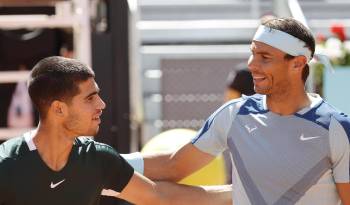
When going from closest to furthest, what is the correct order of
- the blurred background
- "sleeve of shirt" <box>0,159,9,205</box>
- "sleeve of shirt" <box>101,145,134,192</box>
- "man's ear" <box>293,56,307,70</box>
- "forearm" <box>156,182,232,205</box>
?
"sleeve of shirt" <box>0,159,9,205</box>
"sleeve of shirt" <box>101,145,134,192</box>
"man's ear" <box>293,56,307,70</box>
"forearm" <box>156,182,232,205</box>
the blurred background

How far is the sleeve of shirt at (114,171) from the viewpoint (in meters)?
3.54

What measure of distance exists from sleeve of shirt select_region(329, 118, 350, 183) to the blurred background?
119cm

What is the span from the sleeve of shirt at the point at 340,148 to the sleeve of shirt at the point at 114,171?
825 millimetres

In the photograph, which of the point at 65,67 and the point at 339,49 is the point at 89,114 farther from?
the point at 339,49

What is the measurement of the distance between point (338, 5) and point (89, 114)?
8767 mm

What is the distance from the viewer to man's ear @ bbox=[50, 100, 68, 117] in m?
3.47

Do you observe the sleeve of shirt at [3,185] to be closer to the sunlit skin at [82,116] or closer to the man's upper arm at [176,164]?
the sunlit skin at [82,116]

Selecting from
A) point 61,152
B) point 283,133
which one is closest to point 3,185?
point 61,152

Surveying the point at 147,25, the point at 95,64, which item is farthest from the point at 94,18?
the point at 147,25

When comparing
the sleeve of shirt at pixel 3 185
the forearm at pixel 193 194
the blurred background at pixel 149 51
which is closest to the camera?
the sleeve of shirt at pixel 3 185

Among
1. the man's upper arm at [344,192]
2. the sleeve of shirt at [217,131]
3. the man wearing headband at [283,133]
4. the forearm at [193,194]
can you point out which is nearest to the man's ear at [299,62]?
the man wearing headband at [283,133]

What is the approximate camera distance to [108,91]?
Result: 6020 millimetres

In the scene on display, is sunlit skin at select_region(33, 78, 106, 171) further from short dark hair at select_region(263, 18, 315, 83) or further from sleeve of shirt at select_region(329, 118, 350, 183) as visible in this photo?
sleeve of shirt at select_region(329, 118, 350, 183)

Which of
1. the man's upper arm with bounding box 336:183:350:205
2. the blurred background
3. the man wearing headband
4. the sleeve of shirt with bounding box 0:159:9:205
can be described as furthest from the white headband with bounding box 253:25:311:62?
the sleeve of shirt with bounding box 0:159:9:205
